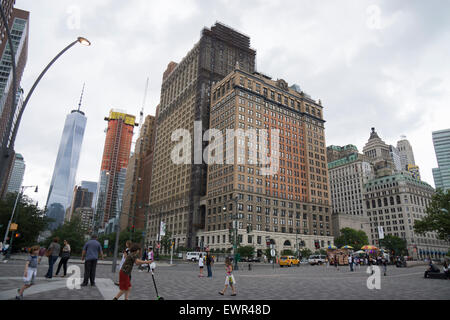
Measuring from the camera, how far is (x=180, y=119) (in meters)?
119

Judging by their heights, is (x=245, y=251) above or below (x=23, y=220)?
below

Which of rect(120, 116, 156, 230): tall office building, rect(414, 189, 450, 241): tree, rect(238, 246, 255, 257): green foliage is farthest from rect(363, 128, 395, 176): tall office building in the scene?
rect(120, 116, 156, 230): tall office building

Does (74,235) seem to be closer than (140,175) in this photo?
Yes

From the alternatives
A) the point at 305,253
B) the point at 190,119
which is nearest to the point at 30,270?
the point at 305,253

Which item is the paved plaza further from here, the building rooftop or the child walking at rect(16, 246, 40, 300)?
the building rooftop

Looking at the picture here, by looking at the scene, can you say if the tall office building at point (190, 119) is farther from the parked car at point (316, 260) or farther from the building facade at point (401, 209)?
the building facade at point (401, 209)

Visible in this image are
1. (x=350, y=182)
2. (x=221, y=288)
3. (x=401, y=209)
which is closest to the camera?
(x=221, y=288)

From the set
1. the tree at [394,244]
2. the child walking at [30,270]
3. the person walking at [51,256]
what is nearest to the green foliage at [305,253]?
the tree at [394,244]

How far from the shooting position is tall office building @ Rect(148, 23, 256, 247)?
9812 cm

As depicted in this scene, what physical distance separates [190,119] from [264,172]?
1608 inches

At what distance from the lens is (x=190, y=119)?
363 ft

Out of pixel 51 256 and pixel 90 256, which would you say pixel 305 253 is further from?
pixel 90 256

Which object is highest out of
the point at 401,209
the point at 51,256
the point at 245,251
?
the point at 401,209
